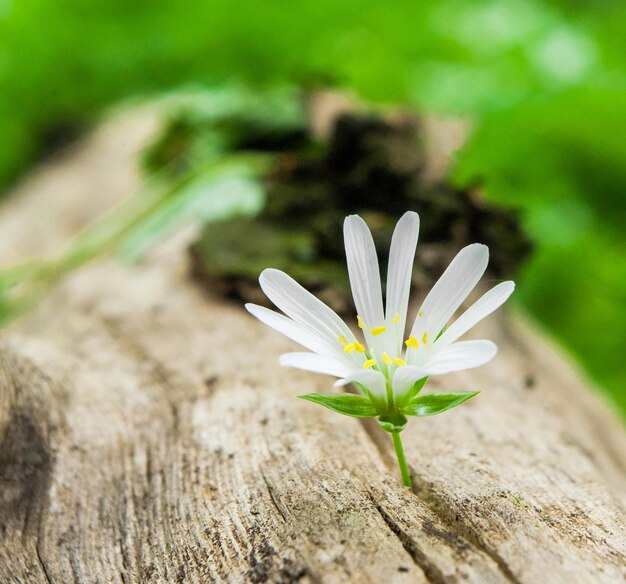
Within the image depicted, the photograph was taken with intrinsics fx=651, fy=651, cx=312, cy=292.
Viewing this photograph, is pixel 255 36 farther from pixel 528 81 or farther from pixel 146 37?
pixel 528 81

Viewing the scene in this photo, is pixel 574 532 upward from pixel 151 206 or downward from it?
upward

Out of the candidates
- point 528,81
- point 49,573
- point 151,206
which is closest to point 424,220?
point 151,206

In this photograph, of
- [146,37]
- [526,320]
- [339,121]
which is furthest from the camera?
Answer: [146,37]

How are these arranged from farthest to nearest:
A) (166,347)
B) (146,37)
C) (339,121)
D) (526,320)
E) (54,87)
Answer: (146,37), (54,87), (526,320), (339,121), (166,347)

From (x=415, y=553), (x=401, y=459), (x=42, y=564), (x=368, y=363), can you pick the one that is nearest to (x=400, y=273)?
(x=368, y=363)

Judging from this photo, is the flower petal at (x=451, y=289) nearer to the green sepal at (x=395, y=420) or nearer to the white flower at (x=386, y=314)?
the white flower at (x=386, y=314)

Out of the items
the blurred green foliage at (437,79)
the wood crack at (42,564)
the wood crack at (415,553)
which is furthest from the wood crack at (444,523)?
the blurred green foliage at (437,79)

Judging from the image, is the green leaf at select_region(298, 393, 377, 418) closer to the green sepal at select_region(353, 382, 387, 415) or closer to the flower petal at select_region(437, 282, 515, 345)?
the green sepal at select_region(353, 382, 387, 415)
